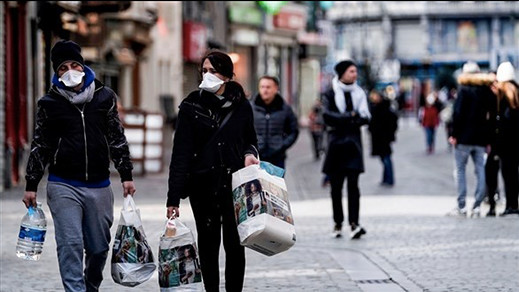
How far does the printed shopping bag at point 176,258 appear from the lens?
8.84 m

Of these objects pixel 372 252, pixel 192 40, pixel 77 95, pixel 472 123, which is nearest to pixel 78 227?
pixel 77 95

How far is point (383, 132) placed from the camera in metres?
27.1

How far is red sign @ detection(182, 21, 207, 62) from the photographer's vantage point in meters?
47.5

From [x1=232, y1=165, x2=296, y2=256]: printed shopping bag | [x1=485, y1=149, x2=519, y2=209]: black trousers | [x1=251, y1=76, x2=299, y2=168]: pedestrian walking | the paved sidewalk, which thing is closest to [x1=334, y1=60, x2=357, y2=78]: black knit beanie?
[x1=251, y1=76, x2=299, y2=168]: pedestrian walking

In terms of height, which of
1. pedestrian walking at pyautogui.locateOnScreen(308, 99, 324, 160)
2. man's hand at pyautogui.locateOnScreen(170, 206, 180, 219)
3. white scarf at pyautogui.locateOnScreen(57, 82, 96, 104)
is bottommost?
pedestrian walking at pyautogui.locateOnScreen(308, 99, 324, 160)

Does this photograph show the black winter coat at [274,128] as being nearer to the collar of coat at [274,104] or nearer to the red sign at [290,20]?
the collar of coat at [274,104]

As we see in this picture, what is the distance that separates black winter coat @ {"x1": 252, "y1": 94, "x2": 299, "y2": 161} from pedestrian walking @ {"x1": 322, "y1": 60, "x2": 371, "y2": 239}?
424mm

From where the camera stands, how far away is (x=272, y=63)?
68.4 m

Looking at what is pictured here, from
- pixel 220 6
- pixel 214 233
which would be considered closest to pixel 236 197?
pixel 214 233

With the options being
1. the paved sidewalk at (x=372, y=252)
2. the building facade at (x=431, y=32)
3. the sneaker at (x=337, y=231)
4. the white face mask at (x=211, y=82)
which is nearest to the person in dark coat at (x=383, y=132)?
the paved sidewalk at (x=372, y=252)

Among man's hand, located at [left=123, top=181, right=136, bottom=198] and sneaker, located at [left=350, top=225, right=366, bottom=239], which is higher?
man's hand, located at [left=123, top=181, right=136, bottom=198]

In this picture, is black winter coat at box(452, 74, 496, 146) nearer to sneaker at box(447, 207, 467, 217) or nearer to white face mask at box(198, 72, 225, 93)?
sneaker at box(447, 207, 467, 217)

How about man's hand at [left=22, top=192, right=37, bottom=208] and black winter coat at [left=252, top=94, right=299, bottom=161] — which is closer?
man's hand at [left=22, top=192, right=37, bottom=208]

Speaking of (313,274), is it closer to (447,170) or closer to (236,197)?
(236,197)
